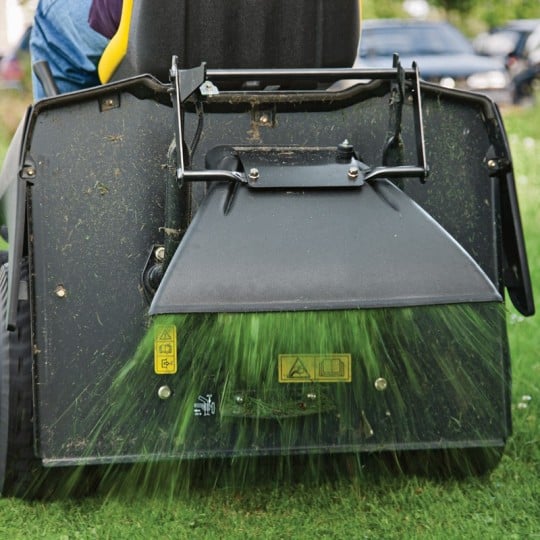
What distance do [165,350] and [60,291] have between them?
0.34 meters

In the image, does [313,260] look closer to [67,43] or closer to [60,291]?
[60,291]

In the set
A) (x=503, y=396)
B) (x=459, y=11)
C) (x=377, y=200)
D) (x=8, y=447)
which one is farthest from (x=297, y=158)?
(x=459, y=11)

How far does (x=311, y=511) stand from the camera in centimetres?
357

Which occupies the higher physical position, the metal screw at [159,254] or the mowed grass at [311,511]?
the metal screw at [159,254]

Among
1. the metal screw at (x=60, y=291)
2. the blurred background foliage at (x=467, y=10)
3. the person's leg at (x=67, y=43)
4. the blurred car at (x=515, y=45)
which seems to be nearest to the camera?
the metal screw at (x=60, y=291)

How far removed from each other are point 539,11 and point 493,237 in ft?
87.4

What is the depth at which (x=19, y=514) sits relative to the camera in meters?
3.54

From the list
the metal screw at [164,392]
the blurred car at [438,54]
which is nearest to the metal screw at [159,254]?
the metal screw at [164,392]

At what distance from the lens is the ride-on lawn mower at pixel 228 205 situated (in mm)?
3129

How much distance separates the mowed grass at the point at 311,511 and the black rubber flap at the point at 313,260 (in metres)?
0.90

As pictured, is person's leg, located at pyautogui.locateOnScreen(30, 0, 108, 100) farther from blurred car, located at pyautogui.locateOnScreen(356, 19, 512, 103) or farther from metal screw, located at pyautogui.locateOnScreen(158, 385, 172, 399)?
blurred car, located at pyautogui.locateOnScreen(356, 19, 512, 103)

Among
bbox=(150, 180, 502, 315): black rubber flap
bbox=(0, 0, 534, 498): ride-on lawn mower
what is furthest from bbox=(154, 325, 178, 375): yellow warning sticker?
bbox=(150, 180, 502, 315): black rubber flap

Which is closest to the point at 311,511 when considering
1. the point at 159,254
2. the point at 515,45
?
the point at 159,254

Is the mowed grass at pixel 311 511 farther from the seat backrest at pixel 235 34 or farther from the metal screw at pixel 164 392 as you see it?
the seat backrest at pixel 235 34
